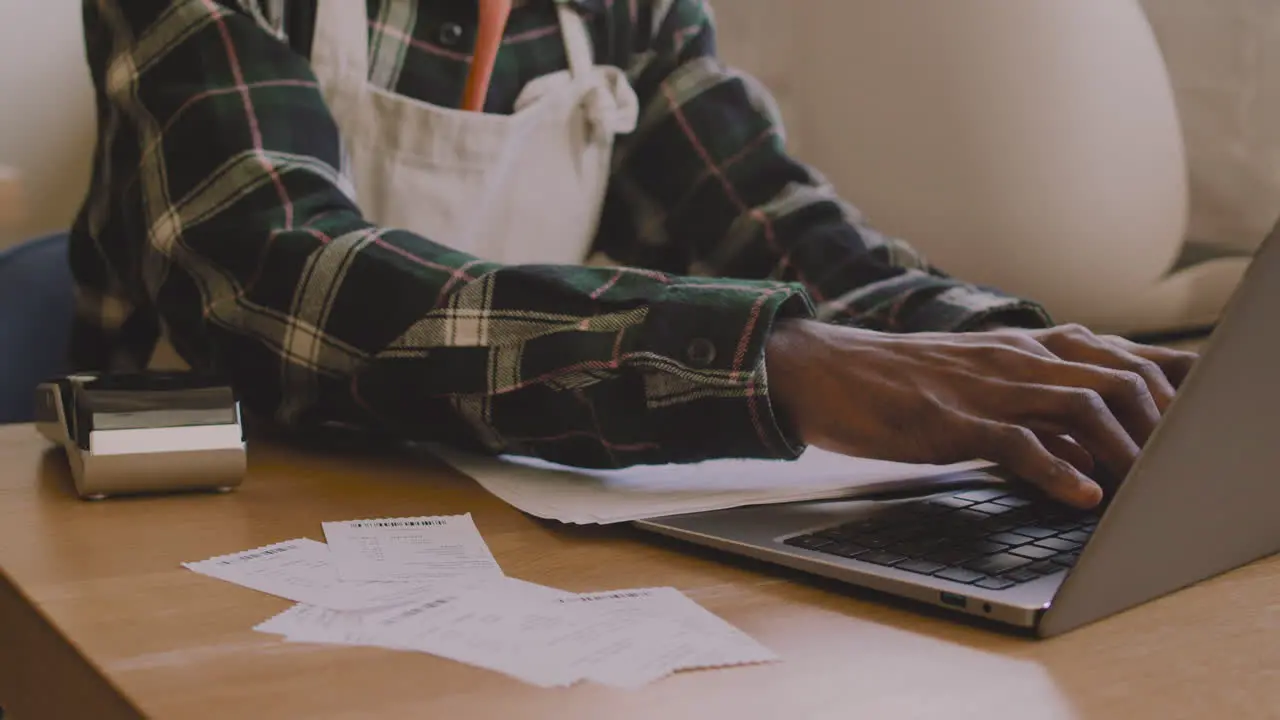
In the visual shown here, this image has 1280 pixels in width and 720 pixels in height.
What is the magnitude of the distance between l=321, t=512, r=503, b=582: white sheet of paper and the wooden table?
14mm

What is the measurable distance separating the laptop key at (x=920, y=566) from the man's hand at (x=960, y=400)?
0.11 metres

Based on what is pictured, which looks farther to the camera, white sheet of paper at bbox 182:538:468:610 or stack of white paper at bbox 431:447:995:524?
stack of white paper at bbox 431:447:995:524

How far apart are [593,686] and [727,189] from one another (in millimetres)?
885

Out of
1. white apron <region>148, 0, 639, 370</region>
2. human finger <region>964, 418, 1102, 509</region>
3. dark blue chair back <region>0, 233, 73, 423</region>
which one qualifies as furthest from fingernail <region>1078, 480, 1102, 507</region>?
dark blue chair back <region>0, 233, 73, 423</region>

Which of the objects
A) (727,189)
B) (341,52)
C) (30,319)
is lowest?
(30,319)

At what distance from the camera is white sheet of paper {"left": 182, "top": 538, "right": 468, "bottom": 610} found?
1.73 ft

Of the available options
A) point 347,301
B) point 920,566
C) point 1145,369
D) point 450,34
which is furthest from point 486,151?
point 920,566

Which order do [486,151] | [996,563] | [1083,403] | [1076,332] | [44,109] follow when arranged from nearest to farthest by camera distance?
[996,563], [1083,403], [1076,332], [486,151], [44,109]

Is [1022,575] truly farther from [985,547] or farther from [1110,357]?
[1110,357]

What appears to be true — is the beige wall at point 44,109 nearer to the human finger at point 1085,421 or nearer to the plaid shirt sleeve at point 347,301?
the plaid shirt sleeve at point 347,301

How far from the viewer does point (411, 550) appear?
1.98 feet

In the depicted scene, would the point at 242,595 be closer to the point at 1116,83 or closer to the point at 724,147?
the point at 724,147

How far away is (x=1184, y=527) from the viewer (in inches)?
19.9

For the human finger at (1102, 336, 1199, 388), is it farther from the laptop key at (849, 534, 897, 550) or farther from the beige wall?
the beige wall
